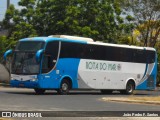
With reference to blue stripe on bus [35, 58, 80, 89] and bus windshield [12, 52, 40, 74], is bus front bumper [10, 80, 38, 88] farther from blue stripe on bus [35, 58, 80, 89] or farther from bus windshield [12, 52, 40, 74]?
bus windshield [12, 52, 40, 74]

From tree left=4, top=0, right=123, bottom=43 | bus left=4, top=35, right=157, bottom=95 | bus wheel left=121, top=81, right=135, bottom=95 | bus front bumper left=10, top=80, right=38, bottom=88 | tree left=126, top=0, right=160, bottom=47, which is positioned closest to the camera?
bus front bumper left=10, top=80, right=38, bottom=88

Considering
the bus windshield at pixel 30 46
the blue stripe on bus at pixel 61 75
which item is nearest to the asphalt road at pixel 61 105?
the blue stripe on bus at pixel 61 75

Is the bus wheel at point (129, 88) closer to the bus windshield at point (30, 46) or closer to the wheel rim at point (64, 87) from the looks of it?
the wheel rim at point (64, 87)

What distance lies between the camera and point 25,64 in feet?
96.8

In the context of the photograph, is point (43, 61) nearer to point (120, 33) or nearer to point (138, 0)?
point (120, 33)

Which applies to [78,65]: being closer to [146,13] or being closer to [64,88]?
[64,88]

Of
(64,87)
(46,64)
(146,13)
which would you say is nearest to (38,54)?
(46,64)

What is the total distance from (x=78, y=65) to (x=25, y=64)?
144 inches

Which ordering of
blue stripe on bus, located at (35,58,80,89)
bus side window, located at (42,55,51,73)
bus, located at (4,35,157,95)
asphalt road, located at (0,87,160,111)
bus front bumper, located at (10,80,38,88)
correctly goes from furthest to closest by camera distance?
1. blue stripe on bus, located at (35,58,80,89)
2. bus, located at (4,35,157,95)
3. bus side window, located at (42,55,51,73)
4. bus front bumper, located at (10,80,38,88)
5. asphalt road, located at (0,87,160,111)

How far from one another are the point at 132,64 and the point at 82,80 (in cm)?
488

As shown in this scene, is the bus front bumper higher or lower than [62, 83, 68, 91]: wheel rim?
higher

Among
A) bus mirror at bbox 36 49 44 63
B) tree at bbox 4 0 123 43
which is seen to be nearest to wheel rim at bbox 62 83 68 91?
bus mirror at bbox 36 49 44 63

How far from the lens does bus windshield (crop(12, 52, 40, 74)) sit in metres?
29.3

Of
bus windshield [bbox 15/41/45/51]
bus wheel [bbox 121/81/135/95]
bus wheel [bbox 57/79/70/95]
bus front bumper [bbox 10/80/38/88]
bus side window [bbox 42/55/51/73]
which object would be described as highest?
bus windshield [bbox 15/41/45/51]
